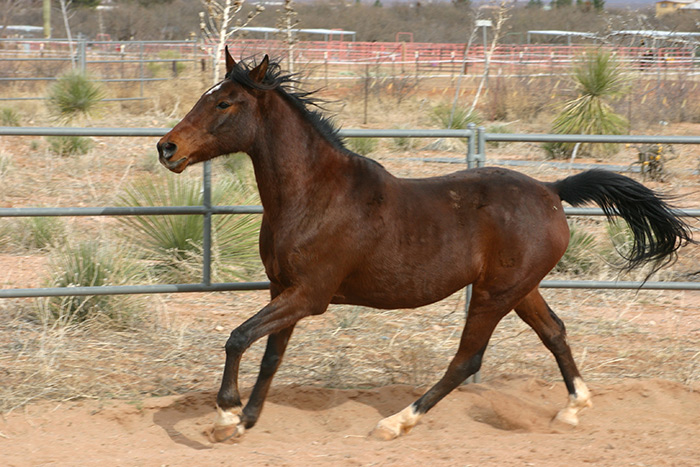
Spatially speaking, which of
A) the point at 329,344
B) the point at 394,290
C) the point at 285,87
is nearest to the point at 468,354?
the point at 394,290

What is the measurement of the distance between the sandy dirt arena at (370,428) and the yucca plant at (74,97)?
39.0 feet

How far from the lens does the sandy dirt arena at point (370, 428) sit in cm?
389

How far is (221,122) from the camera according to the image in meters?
3.95

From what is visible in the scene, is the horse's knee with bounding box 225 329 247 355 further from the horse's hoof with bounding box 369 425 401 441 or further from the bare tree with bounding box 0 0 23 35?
the bare tree with bounding box 0 0 23 35

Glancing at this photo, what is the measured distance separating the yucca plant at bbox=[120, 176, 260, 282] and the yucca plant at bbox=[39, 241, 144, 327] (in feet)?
2.03

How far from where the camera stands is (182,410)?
182 inches

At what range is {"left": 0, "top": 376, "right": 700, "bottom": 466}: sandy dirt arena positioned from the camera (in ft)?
12.8

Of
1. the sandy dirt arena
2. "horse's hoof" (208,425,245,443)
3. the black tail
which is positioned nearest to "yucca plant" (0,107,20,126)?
the sandy dirt arena

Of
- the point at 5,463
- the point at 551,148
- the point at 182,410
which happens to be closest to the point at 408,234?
the point at 182,410

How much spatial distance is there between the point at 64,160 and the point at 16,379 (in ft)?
26.0

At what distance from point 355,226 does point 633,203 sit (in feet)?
5.69

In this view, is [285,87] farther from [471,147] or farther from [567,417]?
[567,417]

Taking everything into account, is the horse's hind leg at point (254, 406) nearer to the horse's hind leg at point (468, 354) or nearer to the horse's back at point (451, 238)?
the horse's back at point (451, 238)

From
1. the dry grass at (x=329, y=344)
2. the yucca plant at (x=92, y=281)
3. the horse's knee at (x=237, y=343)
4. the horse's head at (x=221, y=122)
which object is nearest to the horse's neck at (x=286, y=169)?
the horse's head at (x=221, y=122)
